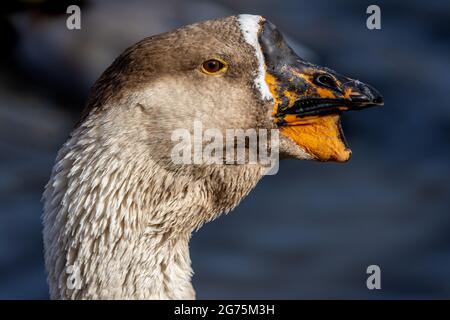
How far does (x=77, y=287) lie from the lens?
184 inches

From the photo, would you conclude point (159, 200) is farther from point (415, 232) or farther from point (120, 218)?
point (415, 232)

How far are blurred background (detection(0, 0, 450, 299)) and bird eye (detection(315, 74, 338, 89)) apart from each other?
412 cm

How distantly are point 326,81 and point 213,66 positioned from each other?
23.4 inches

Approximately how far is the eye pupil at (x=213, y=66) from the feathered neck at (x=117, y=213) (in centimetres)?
49

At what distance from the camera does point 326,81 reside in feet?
16.0

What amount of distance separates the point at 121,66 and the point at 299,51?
633cm
